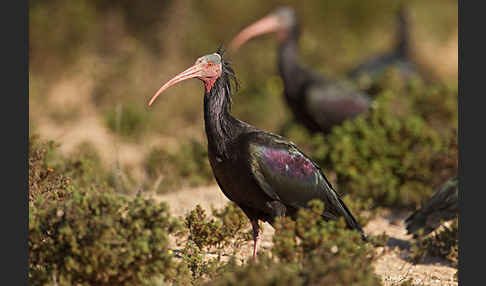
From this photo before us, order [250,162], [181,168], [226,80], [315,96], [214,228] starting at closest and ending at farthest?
1. [250,162]
2. [214,228]
3. [226,80]
4. [181,168]
5. [315,96]

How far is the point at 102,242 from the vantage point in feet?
12.6

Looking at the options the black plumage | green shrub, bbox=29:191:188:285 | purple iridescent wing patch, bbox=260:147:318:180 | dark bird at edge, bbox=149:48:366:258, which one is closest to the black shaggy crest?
dark bird at edge, bbox=149:48:366:258

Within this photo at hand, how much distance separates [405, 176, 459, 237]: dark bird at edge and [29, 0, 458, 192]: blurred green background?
10.8 ft

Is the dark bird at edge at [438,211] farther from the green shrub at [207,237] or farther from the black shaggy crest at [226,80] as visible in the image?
the black shaggy crest at [226,80]

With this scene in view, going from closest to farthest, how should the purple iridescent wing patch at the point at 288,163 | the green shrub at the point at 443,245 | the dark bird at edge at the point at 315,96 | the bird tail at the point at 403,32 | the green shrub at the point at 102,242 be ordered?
the green shrub at the point at 102,242 < the purple iridescent wing patch at the point at 288,163 < the green shrub at the point at 443,245 < the dark bird at edge at the point at 315,96 < the bird tail at the point at 403,32

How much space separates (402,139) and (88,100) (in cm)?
736

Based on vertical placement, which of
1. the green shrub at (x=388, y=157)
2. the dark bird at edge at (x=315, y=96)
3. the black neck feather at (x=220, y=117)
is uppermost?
the dark bird at edge at (x=315, y=96)

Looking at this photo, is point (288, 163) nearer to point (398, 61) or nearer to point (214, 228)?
point (214, 228)

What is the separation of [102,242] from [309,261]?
1.19 meters

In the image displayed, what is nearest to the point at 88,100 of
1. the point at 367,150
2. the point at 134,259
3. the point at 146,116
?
the point at 146,116

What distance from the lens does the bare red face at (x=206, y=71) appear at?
5.08 metres

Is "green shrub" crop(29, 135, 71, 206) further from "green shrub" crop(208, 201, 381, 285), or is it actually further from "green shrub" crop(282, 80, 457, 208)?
"green shrub" crop(282, 80, 457, 208)

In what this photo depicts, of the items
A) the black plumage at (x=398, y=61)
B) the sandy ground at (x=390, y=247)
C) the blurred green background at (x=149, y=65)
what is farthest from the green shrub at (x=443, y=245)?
the black plumage at (x=398, y=61)

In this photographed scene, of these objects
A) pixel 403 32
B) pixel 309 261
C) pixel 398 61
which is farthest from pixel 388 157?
pixel 403 32
